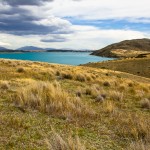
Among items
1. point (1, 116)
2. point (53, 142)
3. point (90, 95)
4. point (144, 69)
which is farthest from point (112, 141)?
point (144, 69)

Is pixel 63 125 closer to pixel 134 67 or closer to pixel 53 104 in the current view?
pixel 53 104

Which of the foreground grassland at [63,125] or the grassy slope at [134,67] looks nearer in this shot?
the foreground grassland at [63,125]

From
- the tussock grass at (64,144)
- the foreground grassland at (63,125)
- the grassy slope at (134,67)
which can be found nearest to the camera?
the tussock grass at (64,144)

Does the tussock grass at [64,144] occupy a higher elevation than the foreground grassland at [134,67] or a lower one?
higher

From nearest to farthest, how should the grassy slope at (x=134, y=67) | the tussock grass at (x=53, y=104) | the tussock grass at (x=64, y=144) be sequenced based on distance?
1. the tussock grass at (x=64, y=144)
2. the tussock grass at (x=53, y=104)
3. the grassy slope at (x=134, y=67)

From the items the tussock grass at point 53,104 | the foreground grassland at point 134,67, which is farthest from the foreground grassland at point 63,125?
the foreground grassland at point 134,67

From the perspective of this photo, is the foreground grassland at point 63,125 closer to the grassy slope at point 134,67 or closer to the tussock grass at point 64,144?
the tussock grass at point 64,144

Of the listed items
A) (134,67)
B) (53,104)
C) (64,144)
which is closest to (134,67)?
(134,67)

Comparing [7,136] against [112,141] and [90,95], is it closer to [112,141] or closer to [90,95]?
[112,141]

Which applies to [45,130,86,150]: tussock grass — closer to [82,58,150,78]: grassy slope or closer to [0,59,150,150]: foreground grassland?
[0,59,150,150]: foreground grassland

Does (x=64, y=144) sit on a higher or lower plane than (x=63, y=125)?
higher

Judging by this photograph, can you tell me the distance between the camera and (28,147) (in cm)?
744

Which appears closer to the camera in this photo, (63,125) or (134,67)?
(63,125)

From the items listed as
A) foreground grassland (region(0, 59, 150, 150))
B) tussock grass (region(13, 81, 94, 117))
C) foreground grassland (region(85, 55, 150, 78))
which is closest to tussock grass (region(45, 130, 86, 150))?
foreground grassland (region(0, 59, 150, 150))
